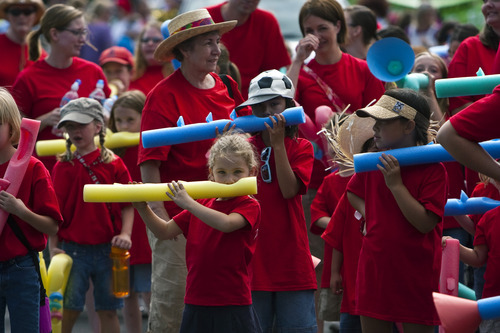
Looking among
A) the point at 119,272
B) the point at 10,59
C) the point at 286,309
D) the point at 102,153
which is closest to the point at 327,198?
the point at 286,309


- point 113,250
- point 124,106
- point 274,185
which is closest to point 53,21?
point 124,106

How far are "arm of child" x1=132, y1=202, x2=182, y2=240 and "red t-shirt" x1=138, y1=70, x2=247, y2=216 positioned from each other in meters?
0.58

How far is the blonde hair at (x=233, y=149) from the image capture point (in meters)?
4.89

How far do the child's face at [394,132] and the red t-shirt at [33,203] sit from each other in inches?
74.6

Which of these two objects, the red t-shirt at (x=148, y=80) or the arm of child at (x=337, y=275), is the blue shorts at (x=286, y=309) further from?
the red t-shirt at (x=148, y=80)

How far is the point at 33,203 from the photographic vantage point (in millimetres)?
5301

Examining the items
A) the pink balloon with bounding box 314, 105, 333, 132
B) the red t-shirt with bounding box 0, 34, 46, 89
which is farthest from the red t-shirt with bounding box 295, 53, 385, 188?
the red t-shirt with bounding box 0, 34, 46, 89

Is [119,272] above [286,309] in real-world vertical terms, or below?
above

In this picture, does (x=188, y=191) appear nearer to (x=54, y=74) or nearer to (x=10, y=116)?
(x=10, y=116)

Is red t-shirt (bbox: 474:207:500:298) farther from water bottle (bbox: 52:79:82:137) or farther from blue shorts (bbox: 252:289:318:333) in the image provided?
water bottle (bbox: 52:79:82:137)

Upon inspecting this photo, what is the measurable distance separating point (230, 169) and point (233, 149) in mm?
107

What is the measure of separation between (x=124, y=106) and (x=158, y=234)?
246cm

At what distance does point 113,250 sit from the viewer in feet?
20.9

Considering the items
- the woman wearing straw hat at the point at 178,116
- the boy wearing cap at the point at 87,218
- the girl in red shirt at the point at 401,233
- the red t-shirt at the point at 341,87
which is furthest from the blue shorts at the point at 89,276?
the girl in red shirt at the point at 401,233
